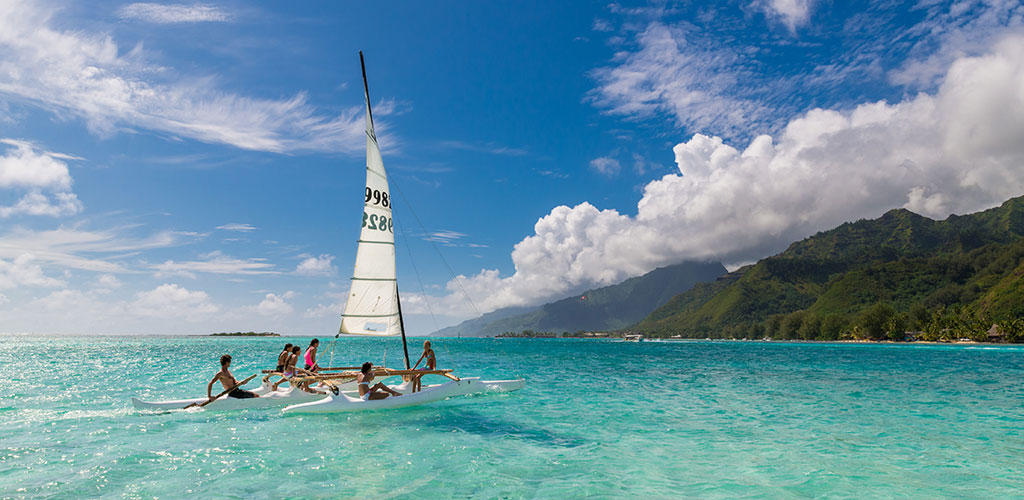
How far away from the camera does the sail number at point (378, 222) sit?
22.2 meters

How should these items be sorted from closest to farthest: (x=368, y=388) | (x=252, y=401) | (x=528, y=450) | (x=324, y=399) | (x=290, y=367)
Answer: (x=528, y=450)
(x=324, y=399)
(x=368, y=388)
(x=252, y=401)
(x=290, y=367)

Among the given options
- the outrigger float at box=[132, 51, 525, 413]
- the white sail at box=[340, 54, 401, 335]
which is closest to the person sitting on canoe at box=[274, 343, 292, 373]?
the outrigger float at box=[132, 51, 525, 413]

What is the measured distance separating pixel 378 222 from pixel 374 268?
209cm

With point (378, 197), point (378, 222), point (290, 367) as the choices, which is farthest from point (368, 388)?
point (378, 197)

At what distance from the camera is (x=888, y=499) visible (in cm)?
998

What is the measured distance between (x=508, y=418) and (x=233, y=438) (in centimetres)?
940

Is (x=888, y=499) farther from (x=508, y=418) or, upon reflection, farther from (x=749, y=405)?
(x=749, y=405)

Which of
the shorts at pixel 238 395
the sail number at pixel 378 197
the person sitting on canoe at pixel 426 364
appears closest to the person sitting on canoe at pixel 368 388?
the person sitting on canoe at pixel 426 364

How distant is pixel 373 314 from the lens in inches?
878

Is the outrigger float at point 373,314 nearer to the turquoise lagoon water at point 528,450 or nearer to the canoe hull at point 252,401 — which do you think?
the canoe hull at point 252,401

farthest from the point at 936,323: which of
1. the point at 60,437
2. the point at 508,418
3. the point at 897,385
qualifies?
the point at 60,437

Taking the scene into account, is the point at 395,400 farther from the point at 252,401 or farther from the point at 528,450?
the point at 528,450

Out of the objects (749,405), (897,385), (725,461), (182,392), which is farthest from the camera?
(897,385)

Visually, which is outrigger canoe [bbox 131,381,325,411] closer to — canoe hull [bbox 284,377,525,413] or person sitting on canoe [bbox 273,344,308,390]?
person sitting on canoe [bbox 273,344,308,390]
